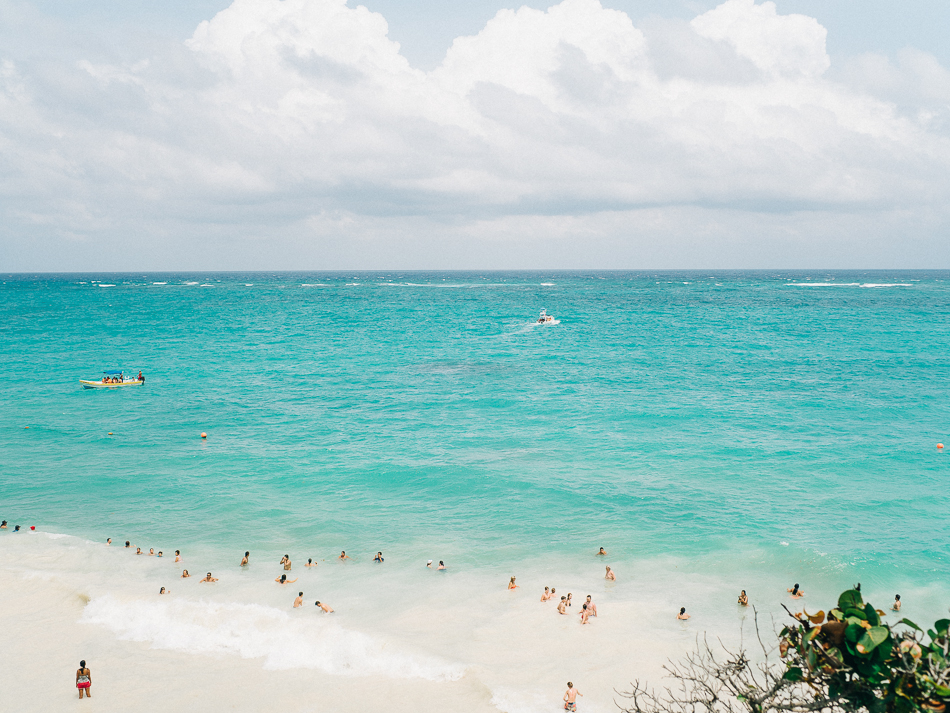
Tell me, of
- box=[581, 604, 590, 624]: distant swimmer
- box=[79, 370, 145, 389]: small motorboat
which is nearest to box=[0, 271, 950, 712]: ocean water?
box=[581, 604, 590, 624]: distant swimmer

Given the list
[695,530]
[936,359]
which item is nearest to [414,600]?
[695,530]

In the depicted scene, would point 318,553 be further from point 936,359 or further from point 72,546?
point 936,359

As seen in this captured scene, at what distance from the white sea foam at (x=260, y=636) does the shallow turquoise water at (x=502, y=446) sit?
17.9 feet

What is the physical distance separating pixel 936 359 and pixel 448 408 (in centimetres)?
5165

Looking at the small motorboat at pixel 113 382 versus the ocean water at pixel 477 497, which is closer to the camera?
A: the ocean water at pixel 477 497

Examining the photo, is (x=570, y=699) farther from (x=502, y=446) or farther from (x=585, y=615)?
(x=502, y=446)

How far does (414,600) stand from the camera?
73.0 feet

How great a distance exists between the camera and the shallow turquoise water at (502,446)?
90.5 feet

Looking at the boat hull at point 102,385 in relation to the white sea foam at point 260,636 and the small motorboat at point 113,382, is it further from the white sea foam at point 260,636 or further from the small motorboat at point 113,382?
the white sea foam at point 260,636

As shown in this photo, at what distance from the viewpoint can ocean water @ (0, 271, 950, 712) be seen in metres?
20.3

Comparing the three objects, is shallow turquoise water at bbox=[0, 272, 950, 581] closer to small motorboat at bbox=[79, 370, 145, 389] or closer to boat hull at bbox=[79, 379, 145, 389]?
boat hull at bbox=[79, 379, 145, 389]

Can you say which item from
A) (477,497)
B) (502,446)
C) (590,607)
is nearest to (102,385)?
(502,446)

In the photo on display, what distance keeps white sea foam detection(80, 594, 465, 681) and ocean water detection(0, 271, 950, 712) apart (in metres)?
0.08

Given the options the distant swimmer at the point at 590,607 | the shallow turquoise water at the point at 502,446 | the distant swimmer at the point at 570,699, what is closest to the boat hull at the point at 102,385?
the shallow turquoise water at the point at 502,446
